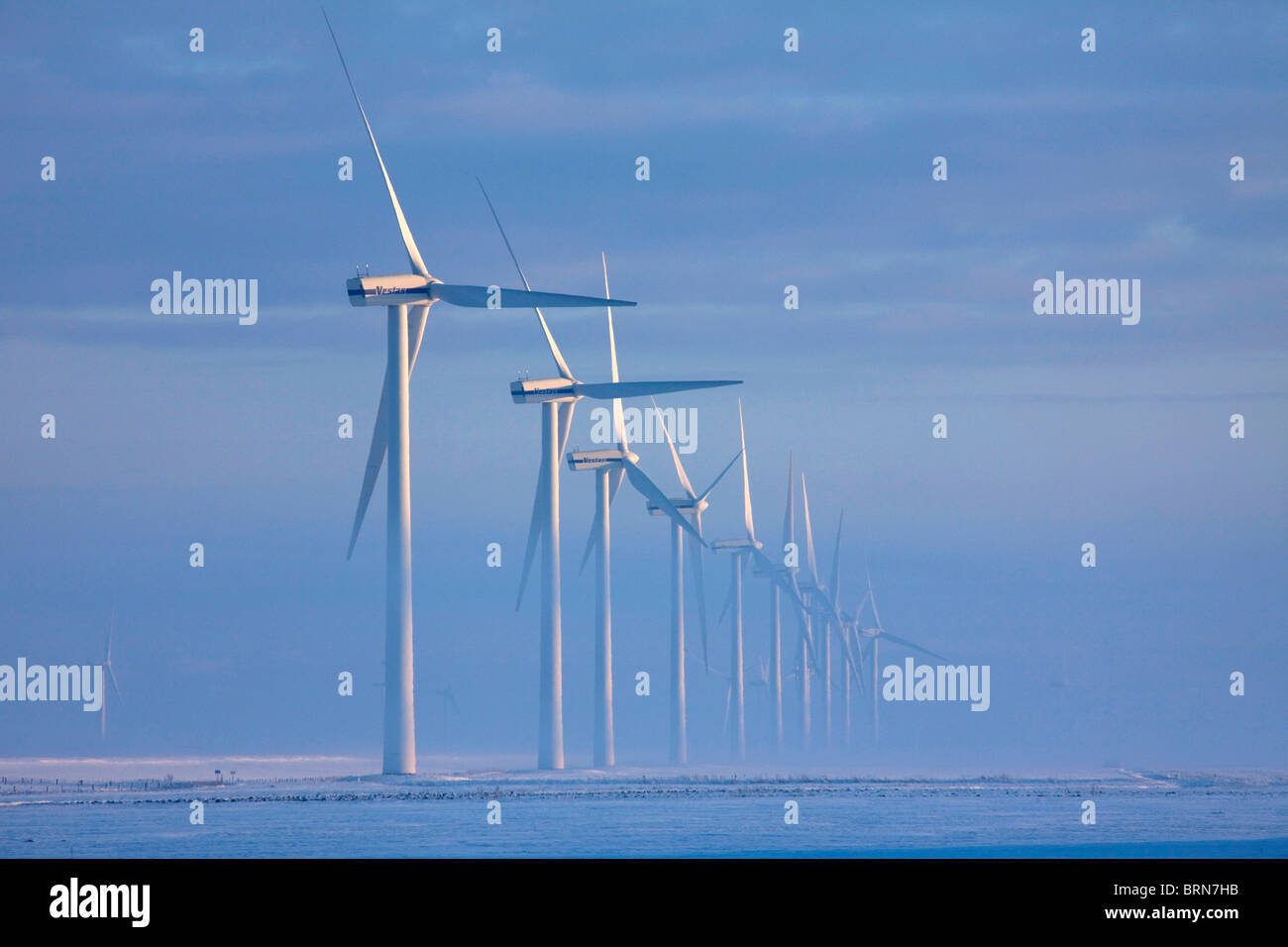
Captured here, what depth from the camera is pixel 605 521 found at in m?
130

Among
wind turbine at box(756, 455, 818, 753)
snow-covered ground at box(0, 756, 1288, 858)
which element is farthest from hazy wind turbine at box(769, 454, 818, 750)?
snow-covered ground at box(0, 756, 1288, 858)

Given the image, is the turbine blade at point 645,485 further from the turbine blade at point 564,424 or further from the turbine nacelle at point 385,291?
the turbine nacelle at point 385,291

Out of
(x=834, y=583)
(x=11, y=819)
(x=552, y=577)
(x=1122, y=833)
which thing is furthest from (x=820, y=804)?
(x=834, y=583)

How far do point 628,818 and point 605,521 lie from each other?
65344 mm

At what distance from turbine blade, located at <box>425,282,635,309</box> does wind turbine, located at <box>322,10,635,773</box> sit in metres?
0.05

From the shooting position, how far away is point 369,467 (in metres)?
89.6

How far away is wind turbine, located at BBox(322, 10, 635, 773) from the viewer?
86438 mm

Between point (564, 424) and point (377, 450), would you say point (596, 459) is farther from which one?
point (377, 450)
